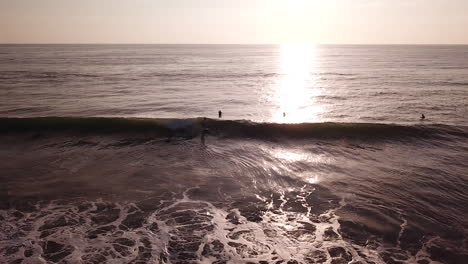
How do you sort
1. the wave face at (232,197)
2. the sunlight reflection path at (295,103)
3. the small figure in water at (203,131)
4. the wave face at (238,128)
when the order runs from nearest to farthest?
the wave face at (232,197) → the small figure in water at (203,131) → the wave face at (238,128) → the sunlight reflection path at (295,103)

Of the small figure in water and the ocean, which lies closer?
the ocean

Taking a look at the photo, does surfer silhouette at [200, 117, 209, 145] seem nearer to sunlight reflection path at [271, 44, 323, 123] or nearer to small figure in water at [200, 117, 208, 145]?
small figure in water at [200, 117, 208, 145]

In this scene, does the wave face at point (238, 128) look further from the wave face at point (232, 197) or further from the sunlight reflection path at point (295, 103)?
the sunlight reflection path at point (295, 103)

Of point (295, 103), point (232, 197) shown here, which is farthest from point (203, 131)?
point (295, 103)

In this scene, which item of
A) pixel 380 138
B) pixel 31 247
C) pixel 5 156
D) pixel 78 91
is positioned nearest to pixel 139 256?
pixel 31 247

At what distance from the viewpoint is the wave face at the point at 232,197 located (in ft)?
23.9

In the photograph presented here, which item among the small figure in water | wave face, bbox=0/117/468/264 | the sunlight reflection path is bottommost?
wave face, bbox=0/117/468/264

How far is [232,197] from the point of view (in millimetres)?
9992

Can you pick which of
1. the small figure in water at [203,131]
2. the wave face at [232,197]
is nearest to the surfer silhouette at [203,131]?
the small figure in water at [203,131]

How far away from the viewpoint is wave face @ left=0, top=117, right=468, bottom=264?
23.9 feet

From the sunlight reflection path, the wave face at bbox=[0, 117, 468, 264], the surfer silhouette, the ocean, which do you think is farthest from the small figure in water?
the sunlight reflection path

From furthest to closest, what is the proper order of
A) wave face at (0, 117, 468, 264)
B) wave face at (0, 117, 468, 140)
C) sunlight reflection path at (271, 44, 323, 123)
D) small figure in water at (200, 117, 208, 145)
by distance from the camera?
sunlight reflection path at (271, 44, 323, 123), wave face at (0, 117, 468, 140), small figure in water at (200, 117, 208, 145), wave face at (0, 117, 468, 264)

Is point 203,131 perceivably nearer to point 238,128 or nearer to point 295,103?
point 238,128

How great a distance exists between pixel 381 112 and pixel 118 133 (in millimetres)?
18841
